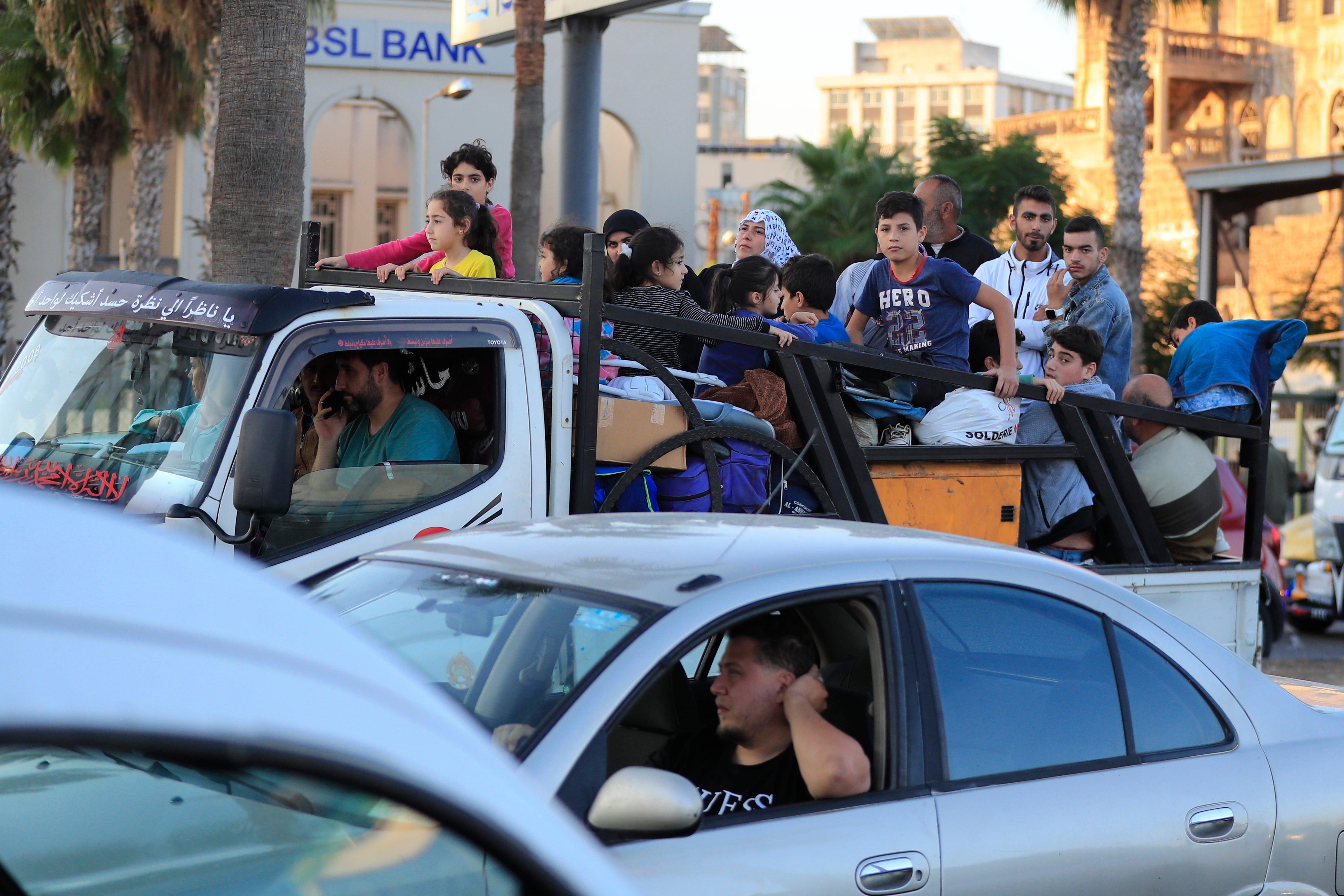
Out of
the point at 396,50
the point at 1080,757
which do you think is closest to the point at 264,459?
the point at 1080,757

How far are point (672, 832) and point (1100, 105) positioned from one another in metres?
59.2

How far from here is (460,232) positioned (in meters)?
6.02

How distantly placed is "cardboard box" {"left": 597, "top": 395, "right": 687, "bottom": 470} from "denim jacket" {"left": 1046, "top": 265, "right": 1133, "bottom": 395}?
7.89 ft

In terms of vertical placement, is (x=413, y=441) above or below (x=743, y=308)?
below

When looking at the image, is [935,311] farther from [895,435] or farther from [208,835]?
[208,835]

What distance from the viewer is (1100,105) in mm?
57250

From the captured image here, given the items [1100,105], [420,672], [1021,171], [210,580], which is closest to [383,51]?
[1021,171]

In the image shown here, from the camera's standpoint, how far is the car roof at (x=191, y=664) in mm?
915

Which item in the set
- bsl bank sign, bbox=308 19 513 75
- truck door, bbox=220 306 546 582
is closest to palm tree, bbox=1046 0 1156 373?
bsl bank sign, bbox=308 19 513 75

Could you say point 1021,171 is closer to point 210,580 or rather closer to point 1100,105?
point 1100,105

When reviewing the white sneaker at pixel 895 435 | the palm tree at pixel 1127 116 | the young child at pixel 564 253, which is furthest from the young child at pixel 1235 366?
the palm tree at pixel 1127 116

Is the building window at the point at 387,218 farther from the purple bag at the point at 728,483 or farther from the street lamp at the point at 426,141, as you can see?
the purple bag at the point at 728,483

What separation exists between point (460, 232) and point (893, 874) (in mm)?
3932

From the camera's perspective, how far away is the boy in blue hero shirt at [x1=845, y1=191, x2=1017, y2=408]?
593 centimetres
